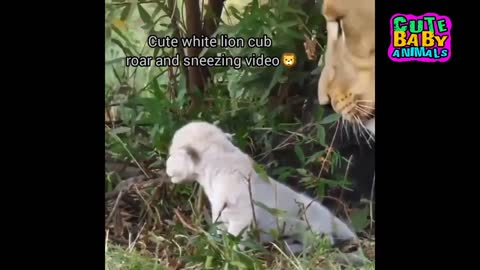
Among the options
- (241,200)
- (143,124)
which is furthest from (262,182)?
(143,124)

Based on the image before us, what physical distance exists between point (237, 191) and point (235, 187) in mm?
12

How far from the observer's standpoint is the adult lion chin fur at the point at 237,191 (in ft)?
14.2

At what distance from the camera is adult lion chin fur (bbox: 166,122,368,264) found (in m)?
4.32

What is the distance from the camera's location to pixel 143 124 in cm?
435

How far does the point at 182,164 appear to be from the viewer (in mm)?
4336

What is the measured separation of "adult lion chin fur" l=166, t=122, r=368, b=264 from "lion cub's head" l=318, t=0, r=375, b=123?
263mm

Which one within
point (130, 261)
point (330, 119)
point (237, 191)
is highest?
point (330, 119)

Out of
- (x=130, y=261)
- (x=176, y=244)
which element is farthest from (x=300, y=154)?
(x=130, y=261)

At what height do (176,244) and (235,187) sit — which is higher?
(235,187)

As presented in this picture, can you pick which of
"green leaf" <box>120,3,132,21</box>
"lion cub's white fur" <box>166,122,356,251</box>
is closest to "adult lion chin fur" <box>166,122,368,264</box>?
"lion cub's white fur" <box>166,122,356,251</box>

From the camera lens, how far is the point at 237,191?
4320 millimetres

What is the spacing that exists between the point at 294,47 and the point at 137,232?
640 mm

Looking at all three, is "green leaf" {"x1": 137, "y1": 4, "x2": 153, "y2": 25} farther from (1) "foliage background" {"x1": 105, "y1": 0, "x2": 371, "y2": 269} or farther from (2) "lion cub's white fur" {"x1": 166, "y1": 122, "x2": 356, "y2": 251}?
(2) "lion cub's white fur" {"x1": 166, "y1": 122, "x2": 356, "y2": 251}

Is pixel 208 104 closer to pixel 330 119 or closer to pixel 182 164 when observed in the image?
pixel 182 164
